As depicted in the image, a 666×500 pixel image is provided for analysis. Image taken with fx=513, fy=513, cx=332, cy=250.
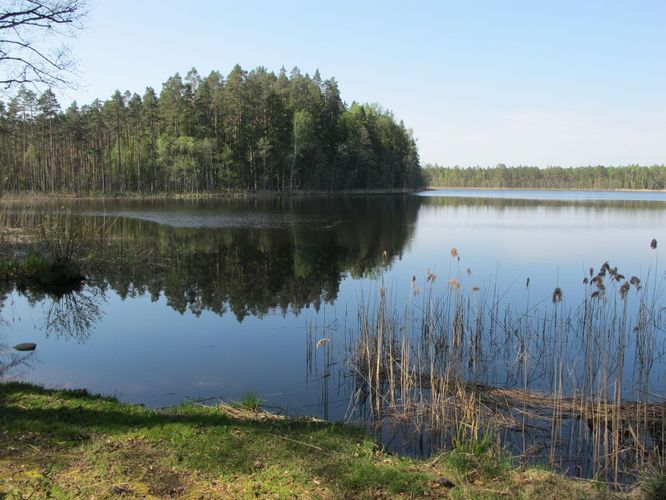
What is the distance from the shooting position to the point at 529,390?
28.6 ft

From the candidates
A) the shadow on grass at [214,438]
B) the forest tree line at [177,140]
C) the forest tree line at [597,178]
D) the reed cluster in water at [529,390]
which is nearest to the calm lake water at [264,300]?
the reed cluster in water at [529,390]

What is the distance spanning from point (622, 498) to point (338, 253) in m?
19.8

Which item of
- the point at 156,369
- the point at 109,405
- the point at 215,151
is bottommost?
Result: the point at 156,369

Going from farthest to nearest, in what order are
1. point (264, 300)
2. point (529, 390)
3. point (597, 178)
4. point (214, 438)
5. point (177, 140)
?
point (597, 178) < point (177, 140) < point (264, 300) < point (529, 390) < point (214, 438)

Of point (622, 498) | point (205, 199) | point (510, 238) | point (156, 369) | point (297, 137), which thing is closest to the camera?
point (622, 498)

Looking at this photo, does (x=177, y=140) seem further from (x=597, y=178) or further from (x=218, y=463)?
(x=597, y=178)

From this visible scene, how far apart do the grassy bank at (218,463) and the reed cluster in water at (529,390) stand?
4.31 ft

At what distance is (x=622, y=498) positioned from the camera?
15.0 ft

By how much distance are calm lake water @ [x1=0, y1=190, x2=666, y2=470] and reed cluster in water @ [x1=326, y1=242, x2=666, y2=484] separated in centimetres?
37

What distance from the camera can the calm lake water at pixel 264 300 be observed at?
30.1 ft

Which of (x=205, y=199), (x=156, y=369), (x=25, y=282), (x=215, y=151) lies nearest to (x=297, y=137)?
(x=215, y=151)

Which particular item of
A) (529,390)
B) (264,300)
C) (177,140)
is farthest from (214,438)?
(177,140)

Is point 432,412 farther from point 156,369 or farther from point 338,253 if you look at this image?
point 338,253

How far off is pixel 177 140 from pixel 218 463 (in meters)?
67.7
